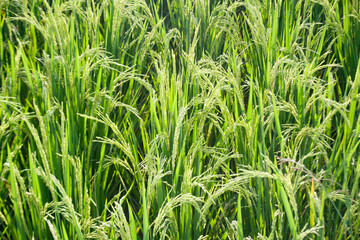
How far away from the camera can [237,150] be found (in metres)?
1.71

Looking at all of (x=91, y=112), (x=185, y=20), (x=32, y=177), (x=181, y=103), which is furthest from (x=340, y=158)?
(x=185, y=20)

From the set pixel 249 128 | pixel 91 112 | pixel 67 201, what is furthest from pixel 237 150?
pixel 67 201

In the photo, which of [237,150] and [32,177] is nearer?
[32,177]

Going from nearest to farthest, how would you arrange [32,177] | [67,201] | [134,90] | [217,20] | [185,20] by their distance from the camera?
[67,201] → [32,177] → [134,90] → [217,20] → [185,20]

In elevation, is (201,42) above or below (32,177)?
above

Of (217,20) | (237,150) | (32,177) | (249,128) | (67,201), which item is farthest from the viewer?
(217,20)

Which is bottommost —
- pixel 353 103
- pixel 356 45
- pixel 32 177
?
pixel 32 177

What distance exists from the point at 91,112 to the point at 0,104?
1.28ft

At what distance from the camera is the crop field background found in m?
1.34

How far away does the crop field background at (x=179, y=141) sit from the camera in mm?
1343

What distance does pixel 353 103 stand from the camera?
1.66 metres

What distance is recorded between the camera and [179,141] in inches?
65.6

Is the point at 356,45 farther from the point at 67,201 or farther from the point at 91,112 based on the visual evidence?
the point at 67,201

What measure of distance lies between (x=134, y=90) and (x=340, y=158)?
1.17 metres
